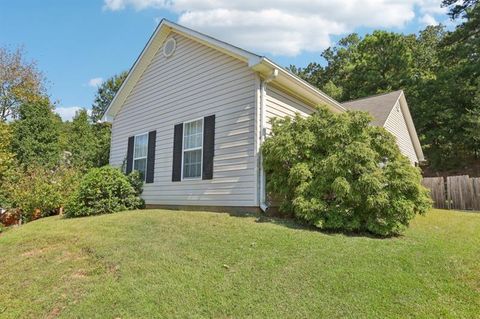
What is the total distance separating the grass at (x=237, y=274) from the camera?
3.75m

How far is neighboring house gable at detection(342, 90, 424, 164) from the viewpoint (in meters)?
15.7

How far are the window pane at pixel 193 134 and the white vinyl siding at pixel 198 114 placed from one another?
0.25 m

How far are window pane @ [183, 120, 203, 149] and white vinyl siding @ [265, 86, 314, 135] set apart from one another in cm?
225

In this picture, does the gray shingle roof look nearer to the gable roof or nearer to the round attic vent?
the gable roof

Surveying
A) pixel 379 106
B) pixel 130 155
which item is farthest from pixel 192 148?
pixel 379 106

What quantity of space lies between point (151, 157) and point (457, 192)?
43.2 ft

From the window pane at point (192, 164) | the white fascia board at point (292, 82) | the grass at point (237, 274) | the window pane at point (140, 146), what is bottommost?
the grass at point (237, 274)

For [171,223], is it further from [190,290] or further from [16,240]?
[16,240]

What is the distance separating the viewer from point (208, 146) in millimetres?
9156

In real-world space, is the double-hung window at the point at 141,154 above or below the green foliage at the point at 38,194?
above

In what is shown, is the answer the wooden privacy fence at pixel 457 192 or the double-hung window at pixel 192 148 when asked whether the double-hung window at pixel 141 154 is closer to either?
the double-hung window at pixel 192 148

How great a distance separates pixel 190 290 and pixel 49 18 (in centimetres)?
1215

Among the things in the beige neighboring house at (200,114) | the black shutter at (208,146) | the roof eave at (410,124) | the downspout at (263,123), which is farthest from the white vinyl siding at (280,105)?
the roof eave at (410,124)

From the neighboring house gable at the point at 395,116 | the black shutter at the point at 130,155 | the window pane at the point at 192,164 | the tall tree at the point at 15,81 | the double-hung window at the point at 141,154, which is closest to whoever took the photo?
the window pane at the point at 192,164
